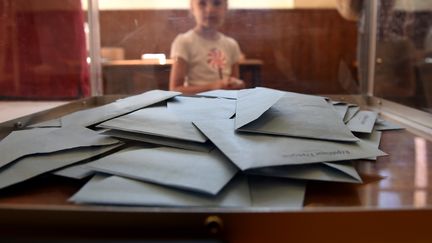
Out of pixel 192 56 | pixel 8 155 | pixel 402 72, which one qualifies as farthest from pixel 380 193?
pixel 192 56

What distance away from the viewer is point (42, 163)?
0.43 meters

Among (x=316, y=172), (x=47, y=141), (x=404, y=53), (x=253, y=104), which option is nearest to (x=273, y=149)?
(x=316, y=172)

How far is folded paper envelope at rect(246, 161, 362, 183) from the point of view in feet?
1.27

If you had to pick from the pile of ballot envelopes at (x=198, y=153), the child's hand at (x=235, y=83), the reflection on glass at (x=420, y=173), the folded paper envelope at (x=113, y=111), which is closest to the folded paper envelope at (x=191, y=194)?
the pile of ballot envelopes at (x=198, y=153)

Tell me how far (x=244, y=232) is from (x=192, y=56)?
0.88m

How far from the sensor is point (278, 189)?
0.37m

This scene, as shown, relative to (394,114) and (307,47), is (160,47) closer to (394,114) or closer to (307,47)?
(307,47)

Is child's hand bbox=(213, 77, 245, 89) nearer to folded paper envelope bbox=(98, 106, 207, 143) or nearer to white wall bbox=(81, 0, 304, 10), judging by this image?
white wall bbox=(81, 0, 304, 10)

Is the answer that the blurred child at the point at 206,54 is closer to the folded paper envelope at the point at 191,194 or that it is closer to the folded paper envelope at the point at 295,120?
the folded paper envelope at the point at 295,120

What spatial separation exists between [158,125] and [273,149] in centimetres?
16

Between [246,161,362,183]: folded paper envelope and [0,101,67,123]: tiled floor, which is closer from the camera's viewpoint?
[246,161,362,183]: folded paper envelope

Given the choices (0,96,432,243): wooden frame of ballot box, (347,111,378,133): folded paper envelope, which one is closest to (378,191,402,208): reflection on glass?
(0,96,432,243): wooden frame of ballot box

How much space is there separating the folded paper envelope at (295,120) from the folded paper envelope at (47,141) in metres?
0.18

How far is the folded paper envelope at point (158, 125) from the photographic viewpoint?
0.47m
